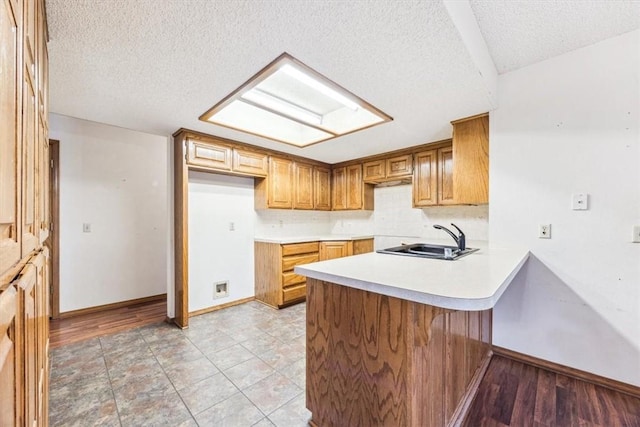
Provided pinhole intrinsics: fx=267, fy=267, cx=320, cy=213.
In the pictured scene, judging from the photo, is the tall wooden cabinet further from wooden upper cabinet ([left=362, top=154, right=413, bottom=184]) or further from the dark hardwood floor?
wooden upper cabinet ([left=362, top=154, right=413, bottom=184])

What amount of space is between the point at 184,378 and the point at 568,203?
3.06 meters

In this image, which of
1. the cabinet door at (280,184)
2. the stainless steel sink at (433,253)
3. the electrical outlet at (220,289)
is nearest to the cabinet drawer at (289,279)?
the electrical outlet at (220,289)

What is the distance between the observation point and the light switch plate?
190 centimetres

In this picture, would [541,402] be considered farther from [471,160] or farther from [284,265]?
[284,265]

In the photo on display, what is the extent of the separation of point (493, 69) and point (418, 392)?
7.72 feet

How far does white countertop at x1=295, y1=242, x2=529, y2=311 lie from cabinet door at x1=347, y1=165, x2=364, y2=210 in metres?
2.41

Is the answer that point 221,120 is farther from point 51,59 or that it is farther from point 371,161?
point 371,161

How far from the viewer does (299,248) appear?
355 centimetres

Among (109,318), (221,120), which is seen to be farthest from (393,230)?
(109,318)

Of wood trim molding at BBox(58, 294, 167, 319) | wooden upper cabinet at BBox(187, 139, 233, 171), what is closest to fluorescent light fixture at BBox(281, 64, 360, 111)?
wooden upper cabinet at BBox(187, 139, 233, 171)

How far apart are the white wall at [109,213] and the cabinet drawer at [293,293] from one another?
5.98 feet

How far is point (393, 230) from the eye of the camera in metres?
4.05

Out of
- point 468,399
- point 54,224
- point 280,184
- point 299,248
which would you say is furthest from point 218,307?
point 468,399

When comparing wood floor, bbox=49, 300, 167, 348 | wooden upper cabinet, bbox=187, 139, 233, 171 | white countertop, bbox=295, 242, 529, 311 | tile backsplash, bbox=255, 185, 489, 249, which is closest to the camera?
white countertop, bbox=295, 242, 529, 311
